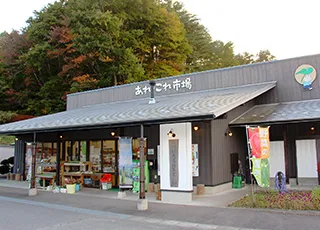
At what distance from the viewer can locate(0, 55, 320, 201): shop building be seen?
8.98 m

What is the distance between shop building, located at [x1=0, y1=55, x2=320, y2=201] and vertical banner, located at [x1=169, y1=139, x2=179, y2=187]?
3 cm

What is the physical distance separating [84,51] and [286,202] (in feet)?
62.6

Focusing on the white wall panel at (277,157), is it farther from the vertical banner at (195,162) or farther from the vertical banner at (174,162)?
the vertical banner at (174,162)

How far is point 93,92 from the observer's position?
56.1ft

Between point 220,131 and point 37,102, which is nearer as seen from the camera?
point 220,131

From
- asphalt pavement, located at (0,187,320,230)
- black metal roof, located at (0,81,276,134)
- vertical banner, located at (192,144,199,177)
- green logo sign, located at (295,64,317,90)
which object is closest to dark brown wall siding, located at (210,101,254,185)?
vertical banner, located at (192,144,199,177)

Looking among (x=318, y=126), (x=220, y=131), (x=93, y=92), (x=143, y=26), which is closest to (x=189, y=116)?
(x=220, y=131)

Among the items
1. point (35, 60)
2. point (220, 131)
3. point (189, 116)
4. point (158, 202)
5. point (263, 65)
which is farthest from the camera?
point (35, 60)

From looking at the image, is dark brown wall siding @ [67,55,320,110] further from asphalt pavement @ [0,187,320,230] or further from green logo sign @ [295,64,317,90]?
asphalt pavement @ [0,187,320,230]

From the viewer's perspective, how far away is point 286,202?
743 centimetres

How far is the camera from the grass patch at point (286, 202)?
7092mm

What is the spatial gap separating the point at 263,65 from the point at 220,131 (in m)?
3.80

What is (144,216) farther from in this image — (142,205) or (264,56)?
(264,56)

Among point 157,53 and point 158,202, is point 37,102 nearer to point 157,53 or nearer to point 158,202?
point 157,53
